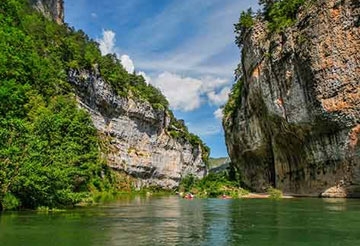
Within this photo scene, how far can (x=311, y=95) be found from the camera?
1957 inches

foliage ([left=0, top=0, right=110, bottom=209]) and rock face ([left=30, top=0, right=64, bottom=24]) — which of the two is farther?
rock face ([left=30, top=0, right=64, bottom=24])

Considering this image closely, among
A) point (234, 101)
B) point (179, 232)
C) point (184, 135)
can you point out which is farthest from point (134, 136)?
point (179, 232)

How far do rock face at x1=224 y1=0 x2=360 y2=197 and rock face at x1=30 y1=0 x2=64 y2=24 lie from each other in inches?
2927

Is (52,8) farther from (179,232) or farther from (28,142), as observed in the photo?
(179,232)

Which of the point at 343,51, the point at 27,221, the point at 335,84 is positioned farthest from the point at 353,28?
the point at 27,221

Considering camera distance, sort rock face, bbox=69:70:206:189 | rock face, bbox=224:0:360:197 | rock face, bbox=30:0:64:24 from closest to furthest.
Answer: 1. rock face, bbox=224:0:360:197
2. rock face, bbox=69:70:206:189
3. rock face, bbox=30:0:64:24

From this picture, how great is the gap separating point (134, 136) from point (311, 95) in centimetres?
6950

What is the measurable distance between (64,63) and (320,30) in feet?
176

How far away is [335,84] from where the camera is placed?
157 feet

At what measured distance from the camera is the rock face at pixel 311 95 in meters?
47.2

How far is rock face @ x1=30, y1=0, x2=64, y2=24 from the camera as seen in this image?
119500mm

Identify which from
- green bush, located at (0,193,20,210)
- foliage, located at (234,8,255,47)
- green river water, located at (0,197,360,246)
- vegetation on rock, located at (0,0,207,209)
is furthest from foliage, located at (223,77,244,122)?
green river water, located at (0,197,360,246)

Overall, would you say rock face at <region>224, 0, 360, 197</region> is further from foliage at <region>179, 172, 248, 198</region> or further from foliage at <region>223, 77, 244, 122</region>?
foliage at <region>223, 77, 244, 122</region>

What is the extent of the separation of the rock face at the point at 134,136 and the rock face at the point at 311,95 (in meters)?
41.8
